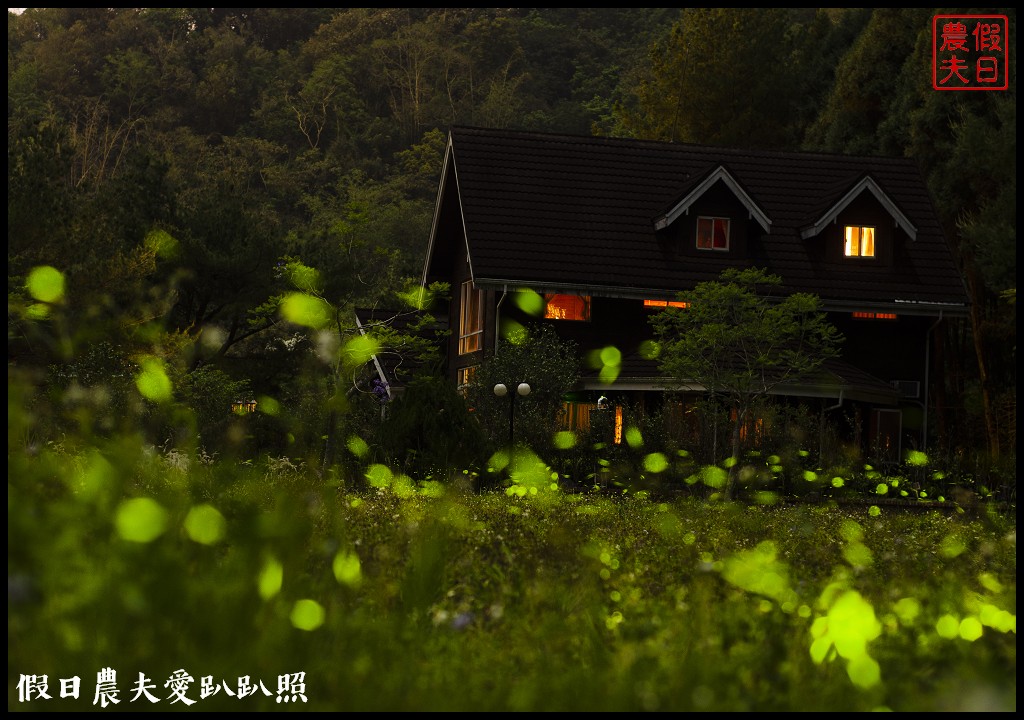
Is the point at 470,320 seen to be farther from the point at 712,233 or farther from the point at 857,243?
the point at 857,243

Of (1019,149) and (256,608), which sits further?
(1019,149)

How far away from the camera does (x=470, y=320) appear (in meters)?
34.6

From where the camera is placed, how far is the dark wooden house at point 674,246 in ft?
104

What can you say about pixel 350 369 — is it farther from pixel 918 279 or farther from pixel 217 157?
pixel 217 157

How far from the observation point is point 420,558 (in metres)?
6.58

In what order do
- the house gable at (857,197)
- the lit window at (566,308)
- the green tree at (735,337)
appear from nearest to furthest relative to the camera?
1. the green tree at (735,337)
2. the lit window at (566,308)
3. the house gable at (857,197)

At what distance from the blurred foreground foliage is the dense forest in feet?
2.63

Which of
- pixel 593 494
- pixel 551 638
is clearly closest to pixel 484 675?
pixel 551 638

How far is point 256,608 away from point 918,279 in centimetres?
3047

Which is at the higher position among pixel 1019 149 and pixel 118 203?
pixel 118 203

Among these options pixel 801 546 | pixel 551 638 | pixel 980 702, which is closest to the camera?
pixel 980 702

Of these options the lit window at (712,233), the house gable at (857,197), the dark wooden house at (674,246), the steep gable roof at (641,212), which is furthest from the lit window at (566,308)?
the house gable at (857,197)

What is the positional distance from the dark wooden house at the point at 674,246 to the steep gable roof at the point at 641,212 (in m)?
0.04

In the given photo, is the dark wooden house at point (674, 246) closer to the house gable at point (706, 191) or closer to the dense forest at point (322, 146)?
the house gable at point (706, 191)
